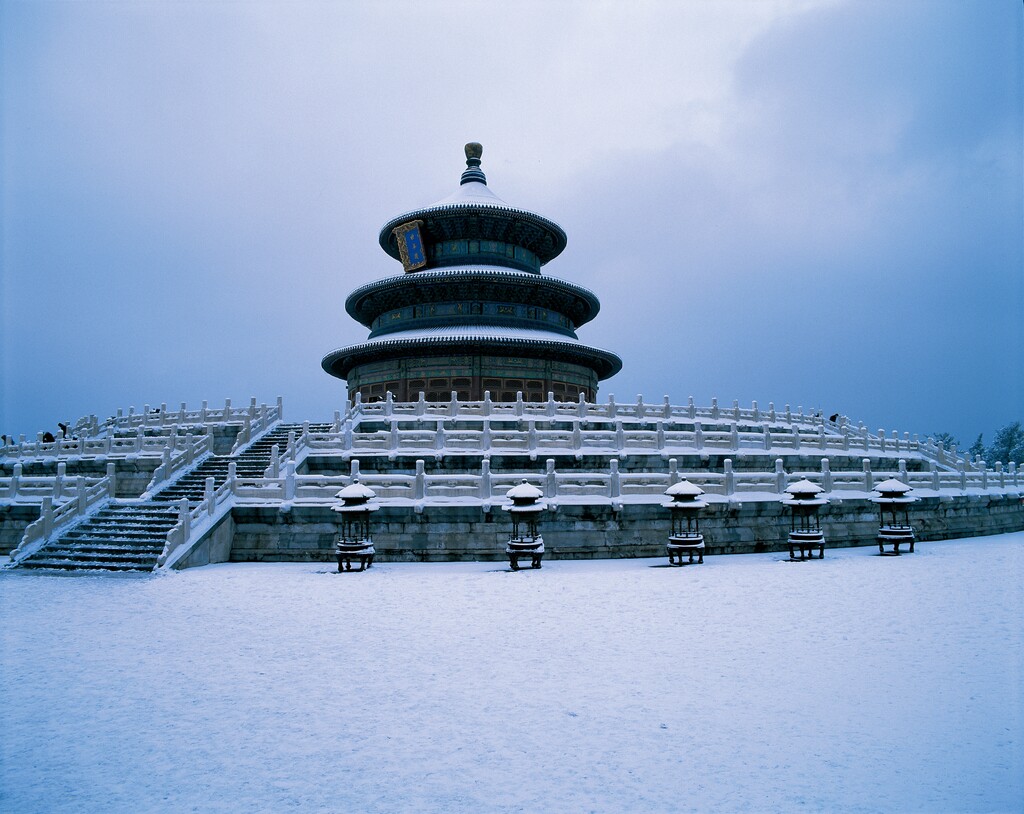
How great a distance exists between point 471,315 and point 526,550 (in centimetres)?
2397

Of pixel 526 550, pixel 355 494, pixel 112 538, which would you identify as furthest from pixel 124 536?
pixel 526 550

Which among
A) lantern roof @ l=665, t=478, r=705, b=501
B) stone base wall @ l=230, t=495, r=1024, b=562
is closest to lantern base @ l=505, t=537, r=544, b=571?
stone base wall @ l=230, t=495, r=1024, b=562

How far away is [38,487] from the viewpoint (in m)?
20.8

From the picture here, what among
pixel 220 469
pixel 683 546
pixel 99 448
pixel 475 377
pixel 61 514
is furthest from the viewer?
pixel 475 377

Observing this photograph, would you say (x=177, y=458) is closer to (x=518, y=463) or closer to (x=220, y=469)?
(x=220, y=469)

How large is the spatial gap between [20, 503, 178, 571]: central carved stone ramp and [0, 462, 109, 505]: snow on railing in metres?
1.62

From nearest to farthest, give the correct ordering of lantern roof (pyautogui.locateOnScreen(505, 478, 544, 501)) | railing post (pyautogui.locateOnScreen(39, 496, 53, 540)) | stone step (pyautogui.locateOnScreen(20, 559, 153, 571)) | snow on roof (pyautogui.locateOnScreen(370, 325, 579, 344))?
stone step (pyautogui.locateOnScreen(20, 559, 153, 571)), lantern roof (pyautogui.locateOnScreen(505, 478, 544, 501)), railing post (pyautogui.locateOnScreen(39, 496, 53, 540)), snow on roof (pyautogui.locateOnScreen(370, 325, 579, 344))

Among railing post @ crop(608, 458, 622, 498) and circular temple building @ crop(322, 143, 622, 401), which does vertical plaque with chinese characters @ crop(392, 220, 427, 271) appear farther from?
railing post @ crop(608, 458, 622, 498)

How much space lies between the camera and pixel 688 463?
2330cm

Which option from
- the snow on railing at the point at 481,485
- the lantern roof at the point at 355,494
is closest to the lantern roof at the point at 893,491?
the snow on railing at the point at 481,485

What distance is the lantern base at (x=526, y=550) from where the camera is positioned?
16516mm

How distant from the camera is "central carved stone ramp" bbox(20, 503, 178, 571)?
16.7 m

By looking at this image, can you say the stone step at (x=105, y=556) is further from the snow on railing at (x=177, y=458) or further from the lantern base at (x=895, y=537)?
the lantern base at (x=895, y=537)

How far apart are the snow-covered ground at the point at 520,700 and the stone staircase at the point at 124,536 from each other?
3281 mm
